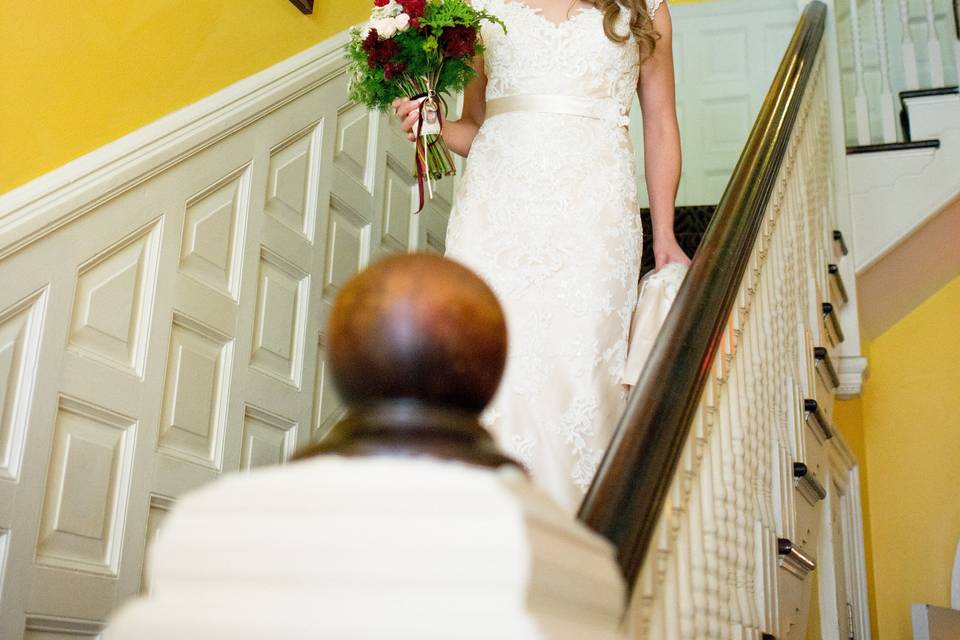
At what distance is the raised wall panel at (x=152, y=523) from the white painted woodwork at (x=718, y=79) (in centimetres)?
334

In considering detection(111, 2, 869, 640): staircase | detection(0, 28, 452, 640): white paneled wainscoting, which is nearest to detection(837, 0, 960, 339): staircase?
detection(111, 2, 869, 640): staircase

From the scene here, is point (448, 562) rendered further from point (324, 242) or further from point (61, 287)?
point (324, 242)

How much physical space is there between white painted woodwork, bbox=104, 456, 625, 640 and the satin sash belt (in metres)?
2.27

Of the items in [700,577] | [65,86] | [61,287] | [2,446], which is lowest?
[700,577]

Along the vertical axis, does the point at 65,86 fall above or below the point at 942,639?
above

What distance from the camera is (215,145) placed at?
9.29 ft

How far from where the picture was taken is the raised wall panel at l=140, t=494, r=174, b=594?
2445 mm

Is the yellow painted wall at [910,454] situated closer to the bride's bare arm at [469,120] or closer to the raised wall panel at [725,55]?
the raised wall panel at [725,55]

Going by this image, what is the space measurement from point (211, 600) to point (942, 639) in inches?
140

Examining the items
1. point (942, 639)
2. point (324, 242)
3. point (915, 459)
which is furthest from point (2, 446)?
point (915, 459)

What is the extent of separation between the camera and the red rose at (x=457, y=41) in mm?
2574

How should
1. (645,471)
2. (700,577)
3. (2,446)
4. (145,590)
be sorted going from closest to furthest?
(645,471) → (700,577) → (2,446) → (145,590)

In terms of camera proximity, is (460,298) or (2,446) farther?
(2,446)

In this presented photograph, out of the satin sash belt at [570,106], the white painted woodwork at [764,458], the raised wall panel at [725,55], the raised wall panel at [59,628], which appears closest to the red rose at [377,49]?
the satin sash belt at [570,106]
